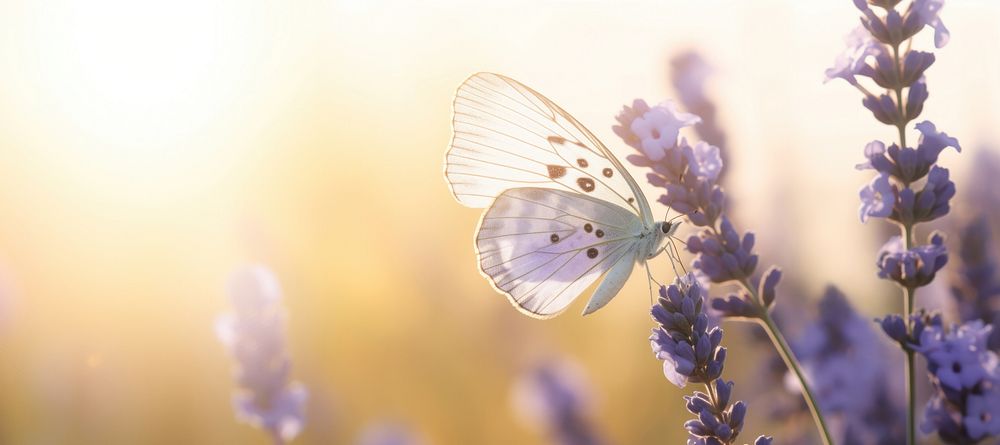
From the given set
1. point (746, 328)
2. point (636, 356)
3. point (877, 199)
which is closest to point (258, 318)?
point (746, 328)

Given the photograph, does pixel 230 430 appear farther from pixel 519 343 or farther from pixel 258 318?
pixel 258 318

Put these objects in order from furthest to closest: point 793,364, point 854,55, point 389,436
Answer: point 389,436 → point 854,55 → point 793,364

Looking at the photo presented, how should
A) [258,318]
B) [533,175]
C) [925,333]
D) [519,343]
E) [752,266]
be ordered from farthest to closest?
[519,343] → [258,318] → [533,175] → [752,266] → [925,333]

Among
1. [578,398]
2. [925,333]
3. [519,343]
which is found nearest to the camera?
[925,333]

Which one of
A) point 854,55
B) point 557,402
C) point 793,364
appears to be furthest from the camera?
point 557,402

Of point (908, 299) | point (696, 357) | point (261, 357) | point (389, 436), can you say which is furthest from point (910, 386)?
point (389, 436)

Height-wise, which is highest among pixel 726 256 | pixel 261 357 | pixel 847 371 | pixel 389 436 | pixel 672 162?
pixel 672 162

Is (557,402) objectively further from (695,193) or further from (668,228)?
(695,193)
